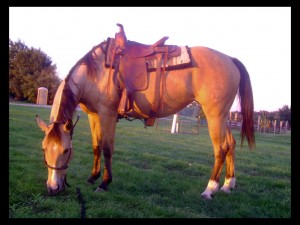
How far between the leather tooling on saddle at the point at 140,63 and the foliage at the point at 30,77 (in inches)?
229

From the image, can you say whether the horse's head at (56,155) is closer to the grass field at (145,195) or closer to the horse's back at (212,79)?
the grass field at (145,195)

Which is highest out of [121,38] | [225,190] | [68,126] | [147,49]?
[121,38]

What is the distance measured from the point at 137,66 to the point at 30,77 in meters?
13.1

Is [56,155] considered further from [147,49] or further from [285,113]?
[285,113]

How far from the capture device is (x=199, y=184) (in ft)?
14.5

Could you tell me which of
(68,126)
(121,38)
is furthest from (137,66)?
(68,126)

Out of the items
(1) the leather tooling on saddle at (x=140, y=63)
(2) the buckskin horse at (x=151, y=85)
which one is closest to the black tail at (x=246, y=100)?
(2) the buckskin horse at (x=151, y=85)

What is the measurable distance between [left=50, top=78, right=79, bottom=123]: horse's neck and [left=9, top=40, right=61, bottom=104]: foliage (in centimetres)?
583

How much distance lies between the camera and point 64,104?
3639 millimetres

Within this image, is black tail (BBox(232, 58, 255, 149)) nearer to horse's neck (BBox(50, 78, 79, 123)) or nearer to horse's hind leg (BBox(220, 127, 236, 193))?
horse's hind leg (BBox(220, 127, 236, 193))

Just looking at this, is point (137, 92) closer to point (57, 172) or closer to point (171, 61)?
point (171, 61)

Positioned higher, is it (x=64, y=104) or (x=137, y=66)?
(x=137, y=66)
